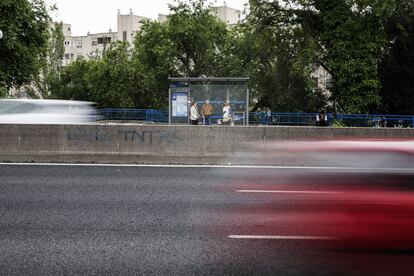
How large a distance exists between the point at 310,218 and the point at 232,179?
794cm

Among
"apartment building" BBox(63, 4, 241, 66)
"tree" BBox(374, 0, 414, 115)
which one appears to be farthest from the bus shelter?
"apartment building" BBox(63, 4, 241, 66)

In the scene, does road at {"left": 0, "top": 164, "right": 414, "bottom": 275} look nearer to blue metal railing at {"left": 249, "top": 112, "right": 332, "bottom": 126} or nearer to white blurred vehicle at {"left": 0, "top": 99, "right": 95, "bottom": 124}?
white blurred vehicle at {"left": 0, "top": 99, "right": 95, "bottom": 124}

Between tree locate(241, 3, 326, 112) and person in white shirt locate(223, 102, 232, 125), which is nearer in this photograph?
person in white shirt locate(223, 102, 232, 125)

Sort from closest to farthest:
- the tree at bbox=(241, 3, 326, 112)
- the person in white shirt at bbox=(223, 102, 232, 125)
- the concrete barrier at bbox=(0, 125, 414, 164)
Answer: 1. the concrete barrier at bbox=(0, 125, 414, 164)
2. the person in white shirt at bbox=(223, 102, 232, 125)
3. the tree at bbox=(241, 3, 326, 112)

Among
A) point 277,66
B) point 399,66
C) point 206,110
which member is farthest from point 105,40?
point 206,110

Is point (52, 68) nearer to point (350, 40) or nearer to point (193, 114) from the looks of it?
point (350, 40)

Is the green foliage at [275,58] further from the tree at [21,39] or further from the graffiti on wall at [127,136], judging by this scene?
the graffiti on wall at [127,136]

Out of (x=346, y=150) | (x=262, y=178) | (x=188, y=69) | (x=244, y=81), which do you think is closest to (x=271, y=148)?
(x=346, y=150)

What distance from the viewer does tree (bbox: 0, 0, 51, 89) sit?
34963mm

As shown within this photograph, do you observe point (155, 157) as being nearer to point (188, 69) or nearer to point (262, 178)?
point (262, 178)

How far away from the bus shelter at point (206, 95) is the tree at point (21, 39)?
1329 centimetres

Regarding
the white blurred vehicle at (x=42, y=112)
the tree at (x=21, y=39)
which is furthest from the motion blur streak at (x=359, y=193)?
the tree at (x=21, y=39)

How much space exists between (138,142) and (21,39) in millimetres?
26181

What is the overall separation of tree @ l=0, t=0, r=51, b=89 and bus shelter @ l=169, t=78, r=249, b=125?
13.3 metres
